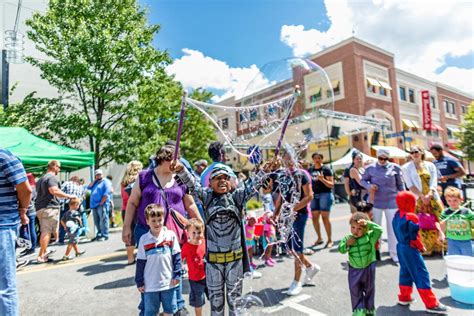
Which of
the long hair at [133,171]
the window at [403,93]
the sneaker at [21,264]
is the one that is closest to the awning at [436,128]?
the window at [403,93]

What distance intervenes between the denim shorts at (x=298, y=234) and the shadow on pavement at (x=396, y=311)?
1054 mm

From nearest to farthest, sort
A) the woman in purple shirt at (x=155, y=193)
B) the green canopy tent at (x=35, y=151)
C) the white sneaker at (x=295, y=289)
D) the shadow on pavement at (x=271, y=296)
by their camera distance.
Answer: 1. the woman in purple shirt at (x=155, y=193)
2. the shadow on pavement at (x=271, y=296)
3. the white sneaker at (x=295, y=289)
4. the green canopy tent at (x=35, y=151)

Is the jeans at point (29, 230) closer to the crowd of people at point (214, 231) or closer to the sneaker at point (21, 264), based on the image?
the sneaker at point (21, 264)

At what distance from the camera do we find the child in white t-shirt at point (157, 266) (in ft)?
8.28

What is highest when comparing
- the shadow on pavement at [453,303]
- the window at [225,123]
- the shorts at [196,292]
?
the window at [225,123]

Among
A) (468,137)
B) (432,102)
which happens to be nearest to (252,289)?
(468,137)

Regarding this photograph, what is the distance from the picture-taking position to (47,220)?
5.88 m

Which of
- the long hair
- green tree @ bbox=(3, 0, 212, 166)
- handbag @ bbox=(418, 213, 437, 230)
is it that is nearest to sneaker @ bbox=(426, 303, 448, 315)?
handbag @ bbox=(418, 213, 437, 230)

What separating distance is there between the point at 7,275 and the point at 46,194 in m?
3.86

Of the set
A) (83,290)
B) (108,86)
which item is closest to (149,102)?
(108,86)

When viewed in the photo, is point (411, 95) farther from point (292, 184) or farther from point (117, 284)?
point (117, 284)

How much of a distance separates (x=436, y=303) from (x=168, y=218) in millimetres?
2937

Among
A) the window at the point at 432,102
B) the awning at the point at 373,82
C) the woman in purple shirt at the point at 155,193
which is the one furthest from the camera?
the window at the point at 432,102

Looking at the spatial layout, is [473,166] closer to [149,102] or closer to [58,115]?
[149,102]
